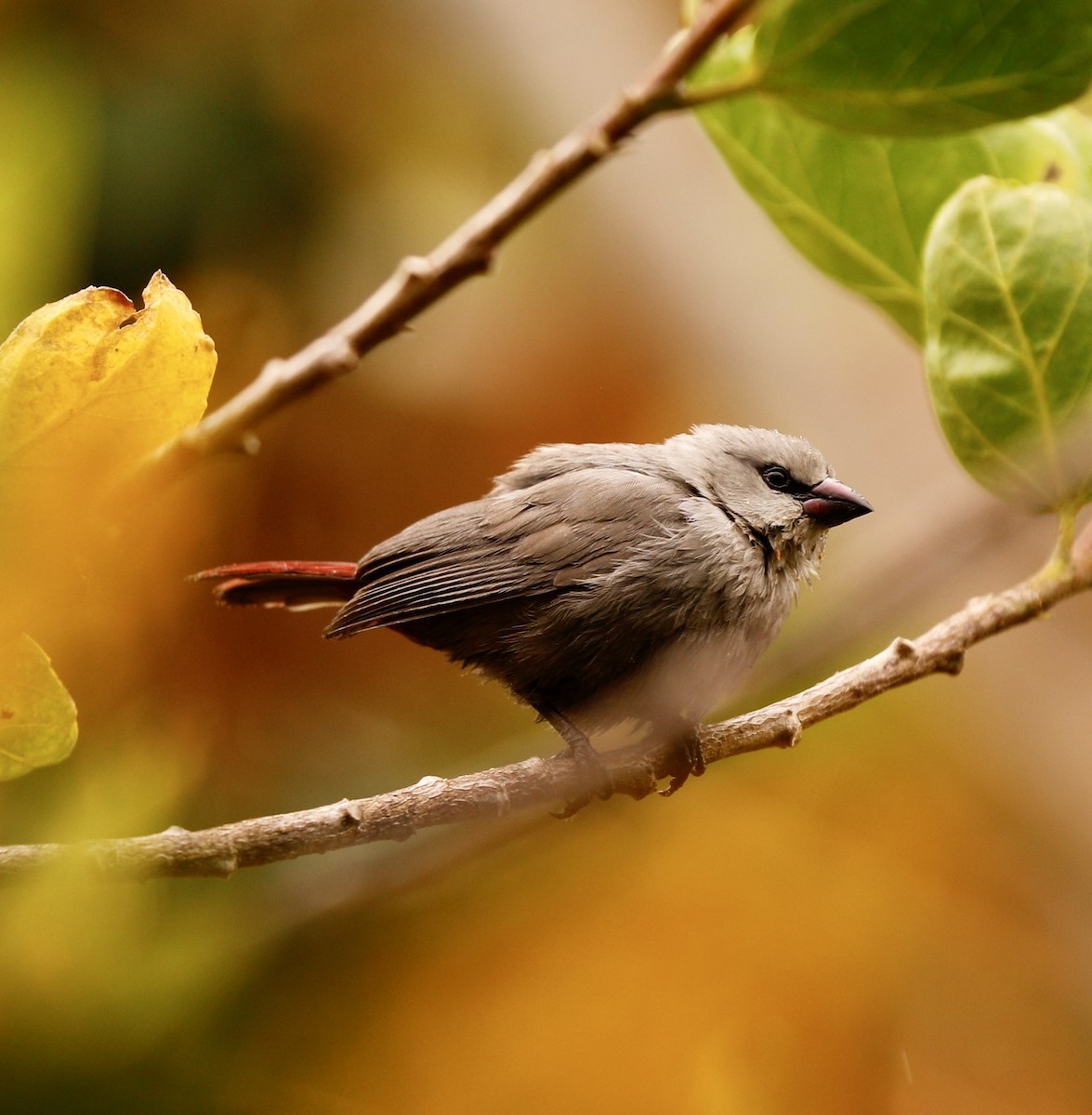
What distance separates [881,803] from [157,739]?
695 mm

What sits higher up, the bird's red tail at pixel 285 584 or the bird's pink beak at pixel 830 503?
the bird's pink beak at pixel 830 503

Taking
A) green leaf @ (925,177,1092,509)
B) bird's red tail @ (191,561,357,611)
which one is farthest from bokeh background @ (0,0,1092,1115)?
green leaf @ (925,177,1092,509)

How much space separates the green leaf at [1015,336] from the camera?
48 cm

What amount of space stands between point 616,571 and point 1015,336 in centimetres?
36

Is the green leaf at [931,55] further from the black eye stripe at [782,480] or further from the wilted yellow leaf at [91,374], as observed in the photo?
the black eye stripe at [782,480]

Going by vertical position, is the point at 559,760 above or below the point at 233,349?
below

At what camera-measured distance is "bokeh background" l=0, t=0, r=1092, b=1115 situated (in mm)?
420

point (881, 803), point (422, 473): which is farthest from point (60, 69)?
point (881, 803)

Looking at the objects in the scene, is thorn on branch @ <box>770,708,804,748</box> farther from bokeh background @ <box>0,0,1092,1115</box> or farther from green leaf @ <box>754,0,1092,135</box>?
green leaf @ <box>754,0,1092,135</box>

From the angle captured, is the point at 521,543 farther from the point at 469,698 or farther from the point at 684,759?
the point at 684,759

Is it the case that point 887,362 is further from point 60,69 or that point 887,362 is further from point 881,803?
point 60,69

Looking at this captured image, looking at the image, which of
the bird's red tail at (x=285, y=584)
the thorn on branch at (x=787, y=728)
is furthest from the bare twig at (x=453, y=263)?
the thorn on branch at (x=787, y=728)

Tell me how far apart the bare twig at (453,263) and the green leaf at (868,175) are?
0.58 ft

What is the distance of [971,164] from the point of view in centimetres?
58
